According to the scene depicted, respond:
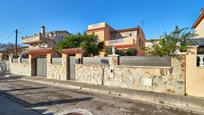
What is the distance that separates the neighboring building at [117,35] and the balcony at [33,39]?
12.0 m

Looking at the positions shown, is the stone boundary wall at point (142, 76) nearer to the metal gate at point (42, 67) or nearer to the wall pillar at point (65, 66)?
the wall pillar at point (65, 66)

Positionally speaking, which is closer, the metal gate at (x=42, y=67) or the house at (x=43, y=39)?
the metal gate at (x=42, y=67)

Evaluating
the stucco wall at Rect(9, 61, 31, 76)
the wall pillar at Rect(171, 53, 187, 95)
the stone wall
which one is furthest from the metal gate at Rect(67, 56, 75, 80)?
the wall pillar at Rect(171, 53, 187, 95)

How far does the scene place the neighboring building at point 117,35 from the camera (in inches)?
1109

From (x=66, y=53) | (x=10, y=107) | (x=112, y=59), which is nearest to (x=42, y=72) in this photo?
(x=66, y=53)

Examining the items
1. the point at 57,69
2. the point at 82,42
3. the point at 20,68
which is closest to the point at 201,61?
the point at 57,69

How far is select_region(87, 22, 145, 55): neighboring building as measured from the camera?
28163mm

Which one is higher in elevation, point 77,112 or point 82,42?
point 82,42

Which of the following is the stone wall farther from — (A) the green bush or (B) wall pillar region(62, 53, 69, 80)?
(A) the green bush

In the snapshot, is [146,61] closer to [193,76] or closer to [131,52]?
[193,76]

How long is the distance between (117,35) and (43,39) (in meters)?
17.1

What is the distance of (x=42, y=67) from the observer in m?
21.1

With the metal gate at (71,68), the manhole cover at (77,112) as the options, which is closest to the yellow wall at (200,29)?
the metal gate at (71,68)

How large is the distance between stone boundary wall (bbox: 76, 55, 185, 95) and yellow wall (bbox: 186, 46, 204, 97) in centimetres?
27
